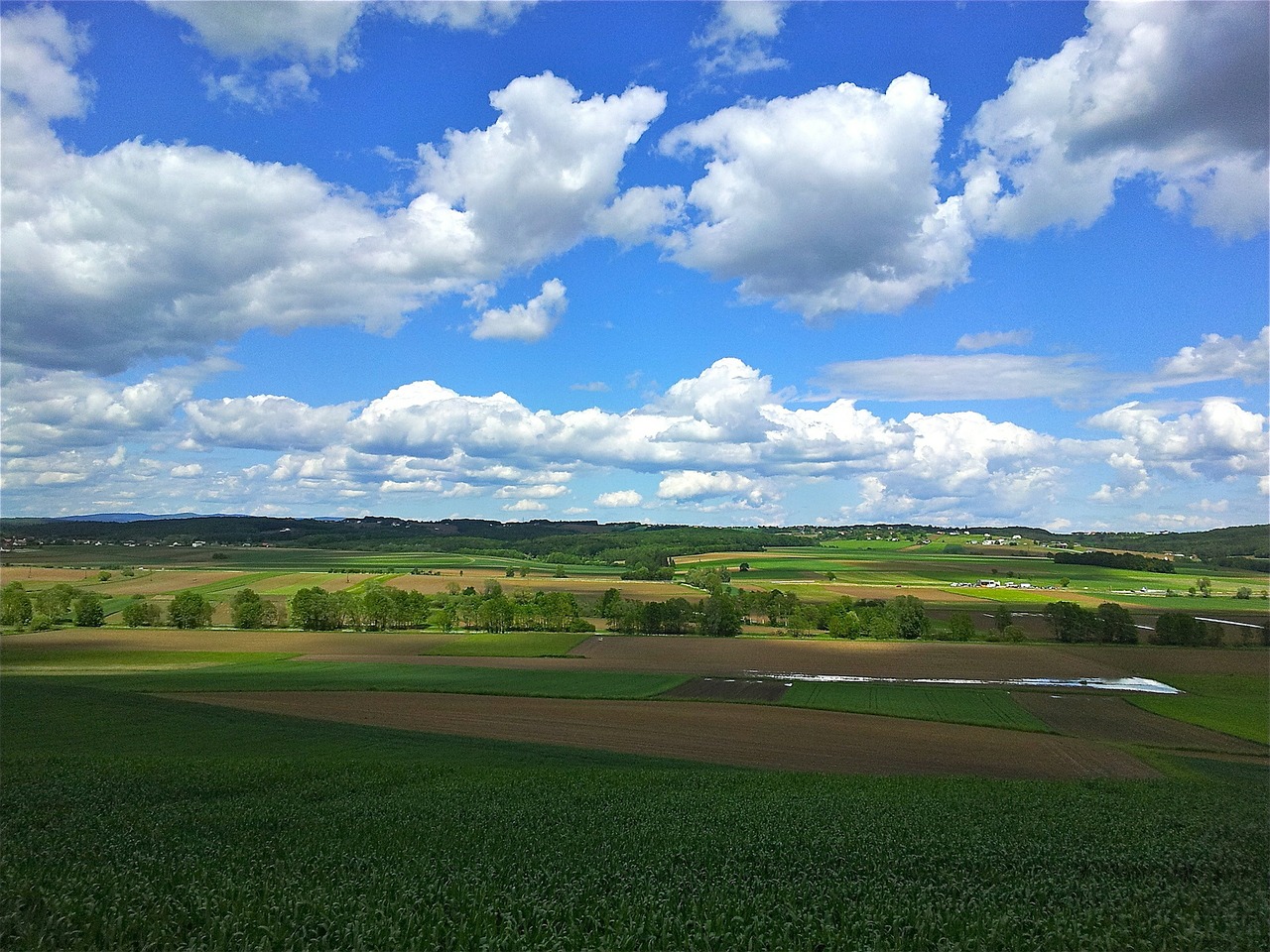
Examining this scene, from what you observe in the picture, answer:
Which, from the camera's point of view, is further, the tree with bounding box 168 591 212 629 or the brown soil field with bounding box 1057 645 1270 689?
the tree with bounding box 168 591 212 629

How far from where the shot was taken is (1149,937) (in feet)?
35.8

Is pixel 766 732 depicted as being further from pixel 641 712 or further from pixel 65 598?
pixel 65 598

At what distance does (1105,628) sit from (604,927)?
3830 inches

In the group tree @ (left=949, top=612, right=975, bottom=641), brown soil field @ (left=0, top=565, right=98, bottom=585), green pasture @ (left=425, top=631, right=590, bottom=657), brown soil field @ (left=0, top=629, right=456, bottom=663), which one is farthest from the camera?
brown soil field @ (left=0, top=565, right=98, bottom=585)

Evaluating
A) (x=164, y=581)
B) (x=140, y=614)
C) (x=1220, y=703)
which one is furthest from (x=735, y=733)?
(x=164, y=581)

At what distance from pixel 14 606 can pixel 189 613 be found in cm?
1833

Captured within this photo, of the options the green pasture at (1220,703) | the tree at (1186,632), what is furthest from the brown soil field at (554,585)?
the green pasture at (1220,703)

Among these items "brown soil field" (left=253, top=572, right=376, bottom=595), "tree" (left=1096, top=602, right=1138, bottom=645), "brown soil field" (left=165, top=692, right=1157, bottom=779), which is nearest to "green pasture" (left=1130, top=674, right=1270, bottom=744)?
"brown soil field" (left=165, top=692, right=1157, bottom=779)

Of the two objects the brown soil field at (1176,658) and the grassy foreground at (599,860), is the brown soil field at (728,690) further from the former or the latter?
the brown soil field at (1176,658)

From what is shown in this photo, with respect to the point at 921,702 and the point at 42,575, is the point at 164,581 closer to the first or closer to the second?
the point at 42,575

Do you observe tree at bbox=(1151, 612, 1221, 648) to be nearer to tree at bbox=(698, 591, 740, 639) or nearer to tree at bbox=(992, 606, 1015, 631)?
tree at bbox=(992, 606, 1015, 631)

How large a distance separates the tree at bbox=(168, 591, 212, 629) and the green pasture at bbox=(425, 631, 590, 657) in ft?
117

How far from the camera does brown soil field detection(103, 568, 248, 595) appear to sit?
10394 centimetres

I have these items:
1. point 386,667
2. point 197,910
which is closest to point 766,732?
point 197,910
